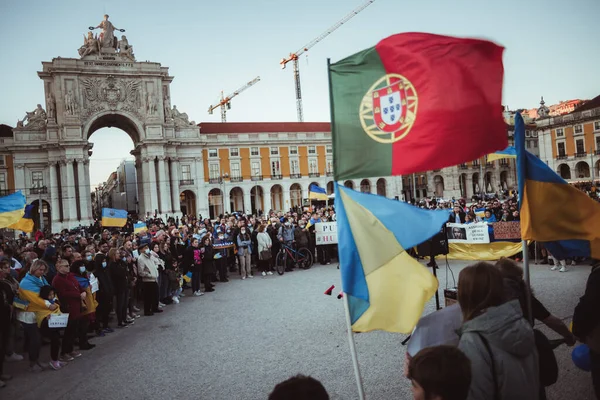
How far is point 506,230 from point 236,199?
50486 mm

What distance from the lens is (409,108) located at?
10.3 ft

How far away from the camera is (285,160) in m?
59.4

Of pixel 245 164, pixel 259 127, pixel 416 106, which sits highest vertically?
pixel 259 127

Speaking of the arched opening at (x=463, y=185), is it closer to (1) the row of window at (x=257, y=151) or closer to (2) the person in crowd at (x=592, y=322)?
(1) the row of window at (x=257, y=151)

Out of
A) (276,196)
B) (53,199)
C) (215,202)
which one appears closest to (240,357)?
(53,199)

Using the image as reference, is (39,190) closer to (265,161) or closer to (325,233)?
(265,161)

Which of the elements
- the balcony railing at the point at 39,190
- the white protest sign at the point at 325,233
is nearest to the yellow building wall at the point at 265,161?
the balcony railing at the point at 39,190

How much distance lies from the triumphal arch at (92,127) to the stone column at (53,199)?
0.30 feet

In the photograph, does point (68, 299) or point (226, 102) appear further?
point (226, 102)

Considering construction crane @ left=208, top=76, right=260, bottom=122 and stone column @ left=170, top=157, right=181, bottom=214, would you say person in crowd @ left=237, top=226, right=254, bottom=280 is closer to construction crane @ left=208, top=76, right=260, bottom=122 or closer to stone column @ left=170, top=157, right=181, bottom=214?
stone column @ left=170, top=157, right=181, bottom=214

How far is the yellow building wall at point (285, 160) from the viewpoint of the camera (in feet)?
194

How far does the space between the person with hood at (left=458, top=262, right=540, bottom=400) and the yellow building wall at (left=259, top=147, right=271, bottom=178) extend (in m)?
56.4

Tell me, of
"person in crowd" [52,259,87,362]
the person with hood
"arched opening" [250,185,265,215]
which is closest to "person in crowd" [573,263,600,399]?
the person with hood

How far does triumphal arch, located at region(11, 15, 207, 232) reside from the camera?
141 feet
